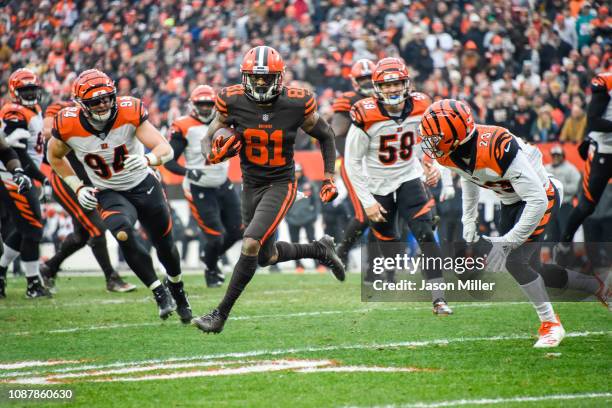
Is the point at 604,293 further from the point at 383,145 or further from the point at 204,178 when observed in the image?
the point at 204,178

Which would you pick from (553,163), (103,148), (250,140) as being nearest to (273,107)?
(250,140)

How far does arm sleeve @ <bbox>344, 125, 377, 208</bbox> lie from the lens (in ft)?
27.2

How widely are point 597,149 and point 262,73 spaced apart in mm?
4315

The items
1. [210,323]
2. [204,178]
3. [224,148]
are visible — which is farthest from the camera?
[204,178]

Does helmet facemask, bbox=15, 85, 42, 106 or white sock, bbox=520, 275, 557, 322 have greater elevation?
helmet facemask, bbox=15, 85, 42, 106

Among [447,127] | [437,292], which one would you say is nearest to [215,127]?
[447,127]

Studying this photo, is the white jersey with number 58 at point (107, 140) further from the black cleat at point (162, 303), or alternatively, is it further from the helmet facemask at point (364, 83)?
the helmet facemask at point (364, 83)

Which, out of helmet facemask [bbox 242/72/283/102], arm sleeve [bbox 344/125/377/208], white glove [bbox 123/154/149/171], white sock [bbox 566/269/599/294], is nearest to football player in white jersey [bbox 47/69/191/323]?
white glove [bbox 123/154/149/171]

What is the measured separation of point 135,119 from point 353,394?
3472mm

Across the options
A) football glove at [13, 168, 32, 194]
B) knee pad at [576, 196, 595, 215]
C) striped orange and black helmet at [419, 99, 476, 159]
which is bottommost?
knee pad at [576, 196, 595, 215]

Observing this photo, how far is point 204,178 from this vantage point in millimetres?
10883

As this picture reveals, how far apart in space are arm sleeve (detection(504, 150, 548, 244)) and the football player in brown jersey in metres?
1.40

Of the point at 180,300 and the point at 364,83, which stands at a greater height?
the point at 364,83

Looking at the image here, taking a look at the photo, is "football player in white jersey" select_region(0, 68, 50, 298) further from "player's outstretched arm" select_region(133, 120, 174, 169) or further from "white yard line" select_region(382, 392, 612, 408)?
"white yard line" select_region(382, 392, 612, 408)
